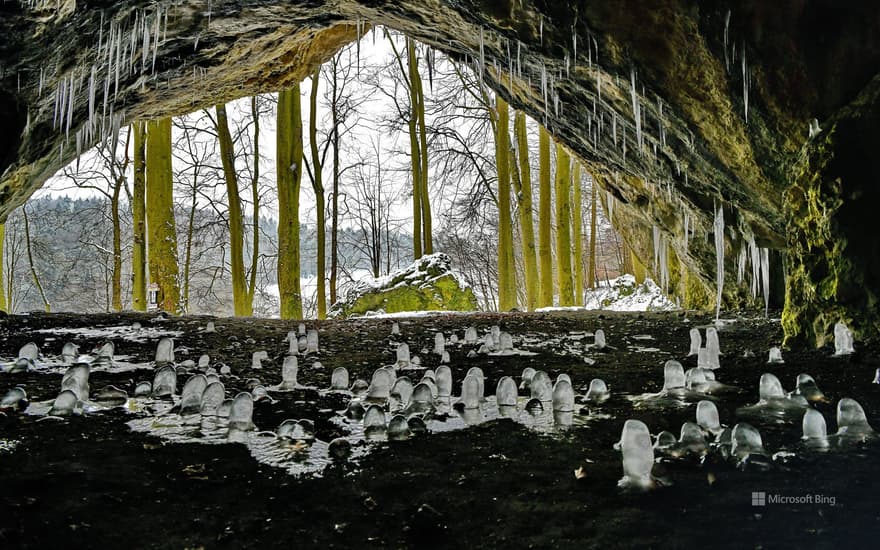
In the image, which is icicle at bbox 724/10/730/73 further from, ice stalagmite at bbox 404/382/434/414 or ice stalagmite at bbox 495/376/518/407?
ice stalagmite at bbox 404/382/434/414

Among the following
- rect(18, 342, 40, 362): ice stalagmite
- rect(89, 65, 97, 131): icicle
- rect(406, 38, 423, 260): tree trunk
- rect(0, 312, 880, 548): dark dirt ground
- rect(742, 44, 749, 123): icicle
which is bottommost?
rect(0, 312, 880, 548): dark dirt ground

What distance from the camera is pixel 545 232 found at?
13.9m

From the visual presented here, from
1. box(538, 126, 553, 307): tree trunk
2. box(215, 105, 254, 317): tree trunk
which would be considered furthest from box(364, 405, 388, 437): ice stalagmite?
box(538, 126, 553, 307): tree trunk

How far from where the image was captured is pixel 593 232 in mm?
19078

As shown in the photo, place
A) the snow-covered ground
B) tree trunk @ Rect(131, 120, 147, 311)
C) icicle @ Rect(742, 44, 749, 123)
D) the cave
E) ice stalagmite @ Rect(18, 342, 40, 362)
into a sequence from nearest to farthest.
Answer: the cave → ice stalagmite @ Rect(18, 342, 40, 362) → icicle @ Rect(742, 44, 749, 123) → tree trunk @ Rect(131, 120, 147, 311) → the snow-covered ground

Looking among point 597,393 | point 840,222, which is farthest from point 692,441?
point 840,222

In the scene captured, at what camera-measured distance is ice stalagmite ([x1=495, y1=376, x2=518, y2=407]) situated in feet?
8.33

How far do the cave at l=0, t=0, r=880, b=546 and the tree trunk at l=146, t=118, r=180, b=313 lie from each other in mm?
3432

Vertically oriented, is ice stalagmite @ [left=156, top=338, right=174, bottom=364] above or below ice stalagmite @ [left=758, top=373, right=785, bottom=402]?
above

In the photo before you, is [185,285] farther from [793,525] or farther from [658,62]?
[793,525]

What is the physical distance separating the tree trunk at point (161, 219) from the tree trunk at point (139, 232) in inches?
25.6

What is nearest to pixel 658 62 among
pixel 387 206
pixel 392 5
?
pixel 392 5

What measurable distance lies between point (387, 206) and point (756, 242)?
56.2 ft

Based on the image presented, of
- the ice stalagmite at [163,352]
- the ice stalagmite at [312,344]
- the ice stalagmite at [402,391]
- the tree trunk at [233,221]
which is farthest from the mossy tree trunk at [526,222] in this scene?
the ice stalagmite at [402,391]
